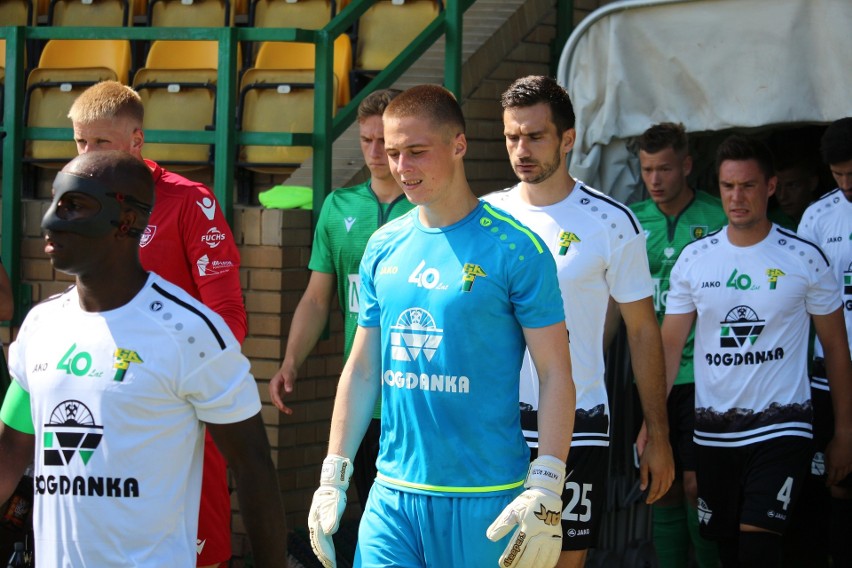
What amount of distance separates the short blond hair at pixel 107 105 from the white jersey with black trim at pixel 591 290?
1.65 metres

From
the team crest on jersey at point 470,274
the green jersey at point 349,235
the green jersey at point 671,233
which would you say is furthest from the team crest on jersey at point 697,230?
the team crest on jersey at point 470,274

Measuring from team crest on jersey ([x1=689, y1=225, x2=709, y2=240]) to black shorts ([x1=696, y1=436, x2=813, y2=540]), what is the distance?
4.24 feet

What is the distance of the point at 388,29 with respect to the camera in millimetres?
7875

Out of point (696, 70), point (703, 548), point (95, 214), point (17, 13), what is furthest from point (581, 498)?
point (17, 13)

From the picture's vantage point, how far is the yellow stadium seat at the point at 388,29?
7793mm

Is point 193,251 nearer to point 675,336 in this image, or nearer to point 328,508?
point 328,508

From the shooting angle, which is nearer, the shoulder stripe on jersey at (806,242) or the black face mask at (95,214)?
the black face mask at (95,214)

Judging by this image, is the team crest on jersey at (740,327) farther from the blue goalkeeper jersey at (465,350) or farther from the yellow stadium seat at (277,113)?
the yellow stadium seat at (277,113)

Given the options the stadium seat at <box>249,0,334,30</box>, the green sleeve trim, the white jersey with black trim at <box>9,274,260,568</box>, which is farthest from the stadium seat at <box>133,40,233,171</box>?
the white jersey with black trim at <box>9,274,260,568</box>

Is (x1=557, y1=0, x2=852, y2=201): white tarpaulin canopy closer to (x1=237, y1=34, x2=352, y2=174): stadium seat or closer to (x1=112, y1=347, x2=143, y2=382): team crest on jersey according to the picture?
(x1=237, y1=34, x2=352, y2=174): stadium seat

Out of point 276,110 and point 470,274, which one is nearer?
point 470,274

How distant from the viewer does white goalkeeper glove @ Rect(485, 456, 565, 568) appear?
12.3 feet

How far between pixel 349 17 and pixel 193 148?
1.25m

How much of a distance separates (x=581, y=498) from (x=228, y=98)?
2.92 metres
